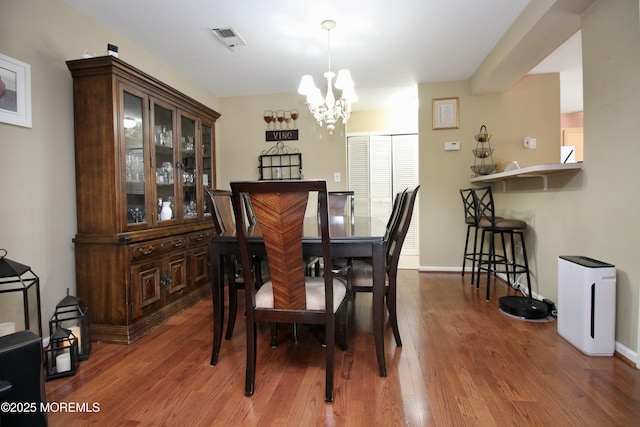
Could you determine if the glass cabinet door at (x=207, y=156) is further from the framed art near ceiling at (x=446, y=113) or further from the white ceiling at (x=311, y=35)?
the framed art near ceiling at (x=446, y=113)

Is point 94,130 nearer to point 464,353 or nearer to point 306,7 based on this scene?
point 306,7

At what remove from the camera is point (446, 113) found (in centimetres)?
395

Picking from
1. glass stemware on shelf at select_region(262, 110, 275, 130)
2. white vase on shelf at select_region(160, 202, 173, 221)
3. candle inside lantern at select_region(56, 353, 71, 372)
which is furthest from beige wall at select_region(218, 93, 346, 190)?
candle inside lantern at select_region(56, 353, 71, 372)

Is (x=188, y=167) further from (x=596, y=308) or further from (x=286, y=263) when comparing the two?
(x=596, y=308)

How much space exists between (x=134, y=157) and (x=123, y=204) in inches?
15.8

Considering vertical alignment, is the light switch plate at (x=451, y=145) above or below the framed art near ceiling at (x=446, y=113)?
below

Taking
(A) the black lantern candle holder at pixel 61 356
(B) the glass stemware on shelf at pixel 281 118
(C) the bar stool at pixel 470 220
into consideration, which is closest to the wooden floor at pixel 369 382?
(A) the black lantern candle holder at pixel 61 356

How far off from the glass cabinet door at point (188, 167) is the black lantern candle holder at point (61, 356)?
1312 mm

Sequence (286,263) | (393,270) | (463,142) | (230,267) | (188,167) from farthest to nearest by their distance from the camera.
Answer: (463,142)
(188,167)
(230,267)
(393,270)
(286,263)

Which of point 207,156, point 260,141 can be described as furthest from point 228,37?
point 260,141

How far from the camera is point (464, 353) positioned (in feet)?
6.15

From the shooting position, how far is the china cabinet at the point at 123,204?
6.87ft

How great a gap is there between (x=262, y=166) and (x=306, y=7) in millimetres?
2270


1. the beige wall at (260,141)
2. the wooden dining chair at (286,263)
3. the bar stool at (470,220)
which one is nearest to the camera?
the wooden dining chair at (286,263)
